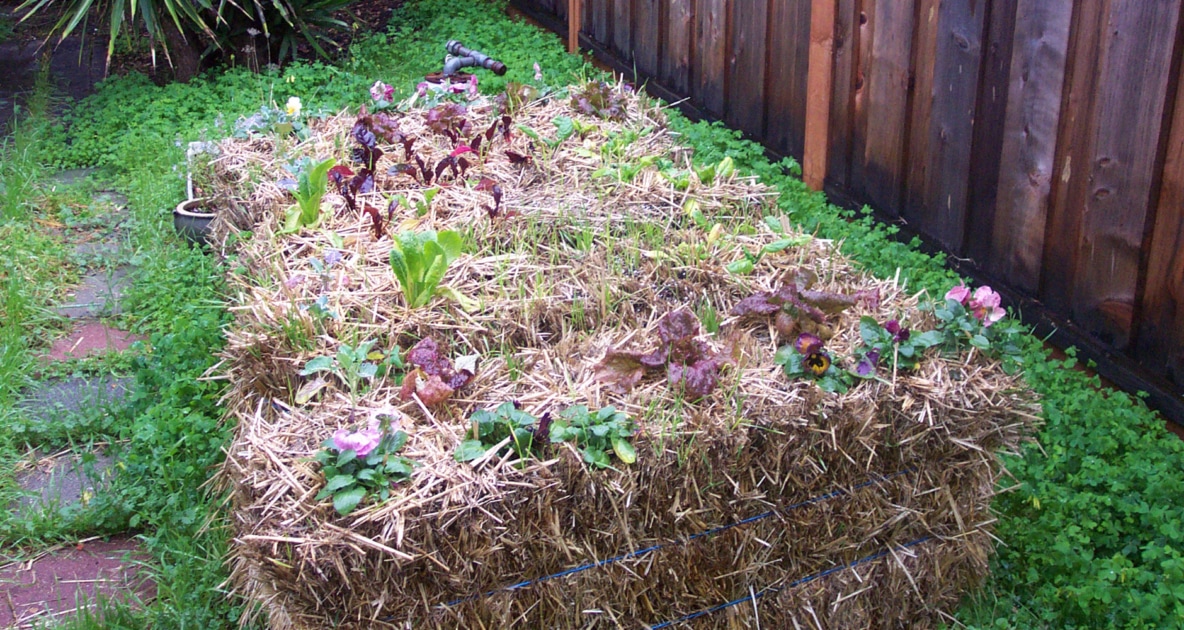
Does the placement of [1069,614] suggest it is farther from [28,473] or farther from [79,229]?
[79,229]

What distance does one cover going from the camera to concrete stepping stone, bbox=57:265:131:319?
4.31 m

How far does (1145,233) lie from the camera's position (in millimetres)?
3029

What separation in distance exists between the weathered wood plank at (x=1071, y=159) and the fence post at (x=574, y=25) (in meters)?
4.60

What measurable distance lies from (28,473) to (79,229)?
84.6 inches

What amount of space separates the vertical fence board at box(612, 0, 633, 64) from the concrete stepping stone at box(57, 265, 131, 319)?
11.0 feet

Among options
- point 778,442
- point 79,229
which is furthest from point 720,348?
point 79,229

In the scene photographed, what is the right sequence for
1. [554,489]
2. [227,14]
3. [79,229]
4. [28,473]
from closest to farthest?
1. [554,489]
2. [28,473]
3. [79,229]
4. [227,14]

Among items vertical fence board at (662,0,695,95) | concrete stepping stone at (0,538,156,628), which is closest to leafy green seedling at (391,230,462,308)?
concrete stepping stone at (0,538,156,628)

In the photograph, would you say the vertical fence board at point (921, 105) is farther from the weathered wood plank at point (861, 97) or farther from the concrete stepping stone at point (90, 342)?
the concrete stepping stone at point (90, 342)

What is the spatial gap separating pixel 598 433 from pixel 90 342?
263cm

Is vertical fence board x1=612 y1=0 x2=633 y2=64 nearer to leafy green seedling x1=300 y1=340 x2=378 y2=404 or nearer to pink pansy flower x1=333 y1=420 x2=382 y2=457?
leafy green seedling x1=300 y1=340 x2=378 y2=404

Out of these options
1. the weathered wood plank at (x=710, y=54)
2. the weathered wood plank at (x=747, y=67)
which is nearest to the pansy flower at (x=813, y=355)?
the weathered wood plank at (x=747, y=67)

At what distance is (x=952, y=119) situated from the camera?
12.5ft

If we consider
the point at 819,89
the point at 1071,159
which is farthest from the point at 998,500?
the point at 819,89
